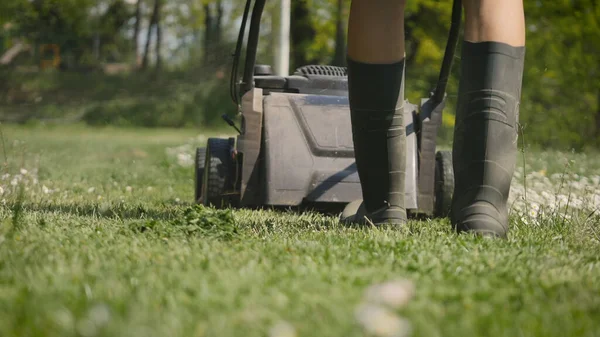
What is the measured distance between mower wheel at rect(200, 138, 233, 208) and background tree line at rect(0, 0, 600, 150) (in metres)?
0.99

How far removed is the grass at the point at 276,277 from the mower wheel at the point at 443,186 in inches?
39.9

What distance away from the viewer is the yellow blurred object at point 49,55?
3039 centimetres

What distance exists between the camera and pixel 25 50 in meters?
32.1

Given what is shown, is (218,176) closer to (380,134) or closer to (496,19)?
(380,134)

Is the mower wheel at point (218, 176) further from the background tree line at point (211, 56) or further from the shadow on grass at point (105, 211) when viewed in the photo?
the background tree line at point (211, 56)

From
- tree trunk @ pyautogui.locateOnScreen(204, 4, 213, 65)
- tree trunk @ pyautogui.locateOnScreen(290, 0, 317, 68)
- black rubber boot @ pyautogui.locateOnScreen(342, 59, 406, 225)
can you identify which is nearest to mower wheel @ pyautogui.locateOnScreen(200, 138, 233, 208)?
black rubber boot @ pyautogui.locateOnScreen(342, 59, 406, 225)

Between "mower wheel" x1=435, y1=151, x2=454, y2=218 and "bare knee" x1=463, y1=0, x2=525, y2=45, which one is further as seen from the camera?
"mower wheel" x1=435, y1=151, x2=454, y2=218

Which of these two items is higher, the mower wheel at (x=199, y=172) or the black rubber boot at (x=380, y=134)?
the black rubber boot at (x=380, y=134)

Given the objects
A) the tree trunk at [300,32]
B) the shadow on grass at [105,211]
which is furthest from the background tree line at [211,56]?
the shadow on grass at [105,211]

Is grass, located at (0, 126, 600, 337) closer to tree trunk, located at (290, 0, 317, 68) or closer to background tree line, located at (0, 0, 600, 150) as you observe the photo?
background tree line, located at (0, 0, 600, 150)

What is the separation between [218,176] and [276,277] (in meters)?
2.49

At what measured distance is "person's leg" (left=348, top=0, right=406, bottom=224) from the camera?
115 inches

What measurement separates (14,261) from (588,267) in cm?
132

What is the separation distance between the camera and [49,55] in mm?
31422
